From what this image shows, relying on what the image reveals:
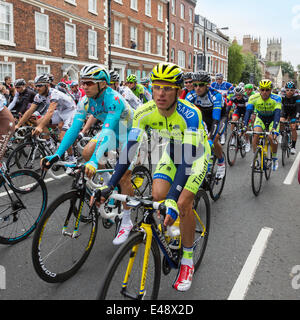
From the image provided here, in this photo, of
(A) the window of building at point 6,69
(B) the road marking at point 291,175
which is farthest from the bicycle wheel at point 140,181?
(A) the window of building at point 6,69

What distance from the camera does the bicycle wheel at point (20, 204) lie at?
412 cm

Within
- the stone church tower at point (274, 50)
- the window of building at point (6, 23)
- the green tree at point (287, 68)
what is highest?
the stone church tower at point (274, 50)

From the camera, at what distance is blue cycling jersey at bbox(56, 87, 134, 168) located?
3.78 m

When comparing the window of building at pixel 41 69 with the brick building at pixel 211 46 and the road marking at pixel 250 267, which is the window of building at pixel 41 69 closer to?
the road marking at pixel 250 267

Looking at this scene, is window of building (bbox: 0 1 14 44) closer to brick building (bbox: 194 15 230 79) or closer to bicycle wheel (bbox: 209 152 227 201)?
bicycle wheel (bbox: 209 152 227 201)

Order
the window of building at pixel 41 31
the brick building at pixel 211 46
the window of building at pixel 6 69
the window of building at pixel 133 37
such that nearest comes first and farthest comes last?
the window of building at pixel 6 69, the window of building at pixel 41 31, the window of building at pixel 133 37, the brick building at pixel 211 46

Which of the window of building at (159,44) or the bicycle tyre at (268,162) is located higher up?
the window of building at (159,44)

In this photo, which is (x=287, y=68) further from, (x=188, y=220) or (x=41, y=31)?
(x=188, y=220)

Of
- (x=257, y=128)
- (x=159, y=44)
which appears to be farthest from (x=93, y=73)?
(x=159, y=44)

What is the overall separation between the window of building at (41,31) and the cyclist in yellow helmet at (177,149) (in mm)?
18479

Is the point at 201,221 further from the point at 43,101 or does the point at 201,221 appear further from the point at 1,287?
the point at 43,101

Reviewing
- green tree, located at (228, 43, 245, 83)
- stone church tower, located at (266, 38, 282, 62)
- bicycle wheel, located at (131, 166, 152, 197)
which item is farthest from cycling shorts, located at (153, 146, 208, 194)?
stone church tower, located at (266, 38, 282, 62)

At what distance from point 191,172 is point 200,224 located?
0.85 metres

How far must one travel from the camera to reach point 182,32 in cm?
4381
